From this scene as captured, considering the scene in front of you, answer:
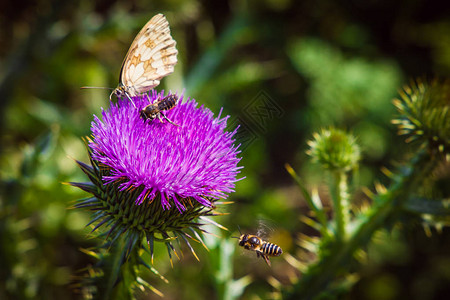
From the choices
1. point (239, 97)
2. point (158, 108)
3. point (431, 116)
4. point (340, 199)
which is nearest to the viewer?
point (158, 108)

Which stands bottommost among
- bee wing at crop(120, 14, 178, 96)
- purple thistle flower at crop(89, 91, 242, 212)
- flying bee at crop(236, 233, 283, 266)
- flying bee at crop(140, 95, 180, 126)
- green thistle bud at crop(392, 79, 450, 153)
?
flying bee at crop(236, 233, 283, 266)

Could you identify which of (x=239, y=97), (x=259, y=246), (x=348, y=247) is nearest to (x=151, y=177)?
(x=259, y=246)

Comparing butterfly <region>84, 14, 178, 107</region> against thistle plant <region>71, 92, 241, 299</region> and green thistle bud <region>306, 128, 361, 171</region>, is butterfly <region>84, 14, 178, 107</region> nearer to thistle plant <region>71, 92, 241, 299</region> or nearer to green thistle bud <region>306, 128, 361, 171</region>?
thistle plant <region>71, 92, 241, 299</region>

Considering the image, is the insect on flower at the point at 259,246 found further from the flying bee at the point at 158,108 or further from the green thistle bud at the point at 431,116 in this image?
the green thistle bud at the point at 431,116

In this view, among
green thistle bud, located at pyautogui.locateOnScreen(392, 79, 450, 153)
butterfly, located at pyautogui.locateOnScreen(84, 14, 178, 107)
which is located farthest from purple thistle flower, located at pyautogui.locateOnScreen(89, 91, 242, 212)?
green thistle bud, located at pyautogui.locateOnScreen(392, 79, 450, 153)

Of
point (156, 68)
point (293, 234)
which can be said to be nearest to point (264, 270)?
point (293, 234)

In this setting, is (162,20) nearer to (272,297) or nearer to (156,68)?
(156,68)

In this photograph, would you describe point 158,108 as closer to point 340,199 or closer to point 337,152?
point 337,152
